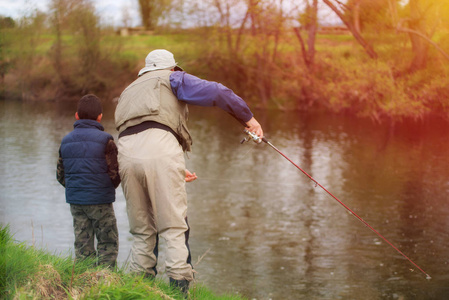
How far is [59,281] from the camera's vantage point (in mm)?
3258

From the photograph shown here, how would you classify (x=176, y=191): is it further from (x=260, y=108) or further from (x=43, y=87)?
(x=43, y=87)

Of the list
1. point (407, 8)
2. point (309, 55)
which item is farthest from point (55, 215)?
point (309, 55)

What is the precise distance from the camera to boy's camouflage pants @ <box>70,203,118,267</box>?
4.06 metres

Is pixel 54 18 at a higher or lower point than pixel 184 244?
higher

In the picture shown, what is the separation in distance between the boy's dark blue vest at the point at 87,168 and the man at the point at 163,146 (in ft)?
1.37

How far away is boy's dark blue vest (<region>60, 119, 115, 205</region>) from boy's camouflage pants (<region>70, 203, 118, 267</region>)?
0.07m

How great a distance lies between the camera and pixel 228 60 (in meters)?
24.9

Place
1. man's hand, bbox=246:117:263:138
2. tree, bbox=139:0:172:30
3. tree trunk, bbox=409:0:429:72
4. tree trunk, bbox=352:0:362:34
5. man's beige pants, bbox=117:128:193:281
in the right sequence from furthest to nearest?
1. tree, bbox=139:0:172:30
2. tree trunk, bbox=352:0:362:34
3. tree trunk, bbox=409:0:429:72
4. man's hand, bbox=246:117:263:138
5. man's beige pants, bbox=117:128:193:281

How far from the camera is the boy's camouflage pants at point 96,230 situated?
4.06 m

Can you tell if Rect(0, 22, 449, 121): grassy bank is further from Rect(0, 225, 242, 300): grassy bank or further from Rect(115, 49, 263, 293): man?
Rect(0, 225, 242, 300): grassy bank

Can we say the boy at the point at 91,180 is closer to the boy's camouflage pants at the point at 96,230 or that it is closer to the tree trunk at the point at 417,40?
the boy's camouflage pants at the point at 96,230

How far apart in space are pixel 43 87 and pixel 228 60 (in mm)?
10462

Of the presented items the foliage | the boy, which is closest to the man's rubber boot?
the boy

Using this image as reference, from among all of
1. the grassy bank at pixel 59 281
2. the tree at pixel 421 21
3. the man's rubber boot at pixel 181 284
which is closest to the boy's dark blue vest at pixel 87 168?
the grassy bank at pixel 59 281
